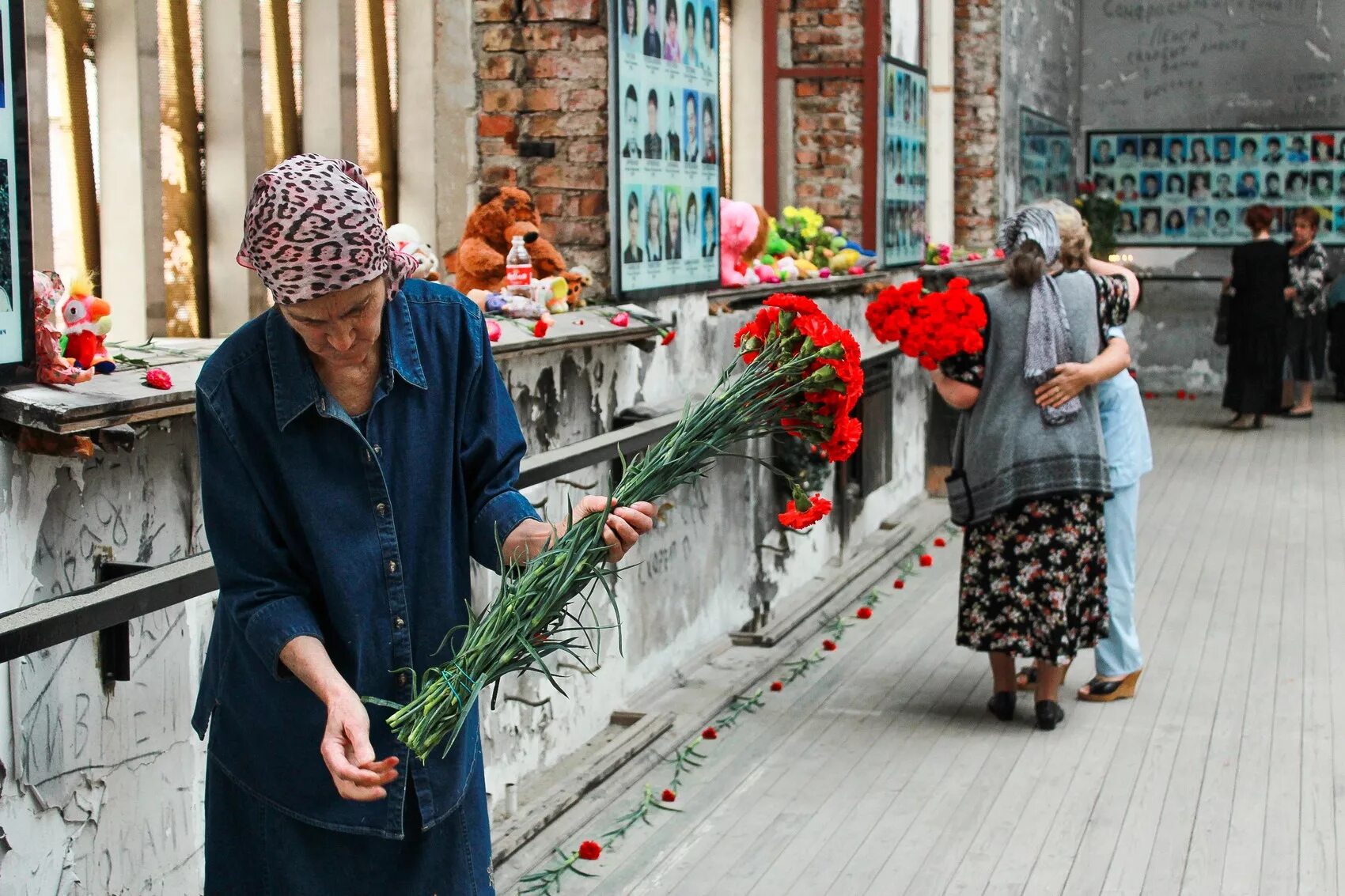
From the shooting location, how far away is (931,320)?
499 centimetres

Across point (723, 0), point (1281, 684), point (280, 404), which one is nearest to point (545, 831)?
point (280, 404)

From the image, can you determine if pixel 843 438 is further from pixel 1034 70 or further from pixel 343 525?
pixel 1034 70

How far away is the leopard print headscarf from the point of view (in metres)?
Result: 2.02

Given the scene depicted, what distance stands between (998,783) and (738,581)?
1.88 meters

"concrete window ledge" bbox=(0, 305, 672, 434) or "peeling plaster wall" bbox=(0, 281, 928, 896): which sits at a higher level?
"concrete window ledge" bbox=(0, 305, 672, 434)

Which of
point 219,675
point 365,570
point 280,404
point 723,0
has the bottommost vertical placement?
point 219,675

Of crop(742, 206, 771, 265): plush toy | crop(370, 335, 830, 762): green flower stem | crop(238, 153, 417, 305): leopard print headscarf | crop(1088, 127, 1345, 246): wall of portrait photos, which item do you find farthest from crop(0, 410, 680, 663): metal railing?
crop(1088, 127, 1345, 246): wall of portrait photos

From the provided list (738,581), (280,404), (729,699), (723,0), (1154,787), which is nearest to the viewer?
(280,404)

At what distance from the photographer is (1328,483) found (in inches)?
411

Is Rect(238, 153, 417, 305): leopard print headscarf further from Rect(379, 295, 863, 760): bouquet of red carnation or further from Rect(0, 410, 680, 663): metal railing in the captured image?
Rect(0, 410, 680, 663): metal railing

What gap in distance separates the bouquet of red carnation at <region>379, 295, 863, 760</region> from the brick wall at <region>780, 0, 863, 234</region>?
19.4 feet

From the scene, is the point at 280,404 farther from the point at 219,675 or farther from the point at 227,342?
the point at 219,675

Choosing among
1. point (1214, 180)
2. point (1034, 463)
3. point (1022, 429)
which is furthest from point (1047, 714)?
point (1214, 180)

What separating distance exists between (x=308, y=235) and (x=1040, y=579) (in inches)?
140
